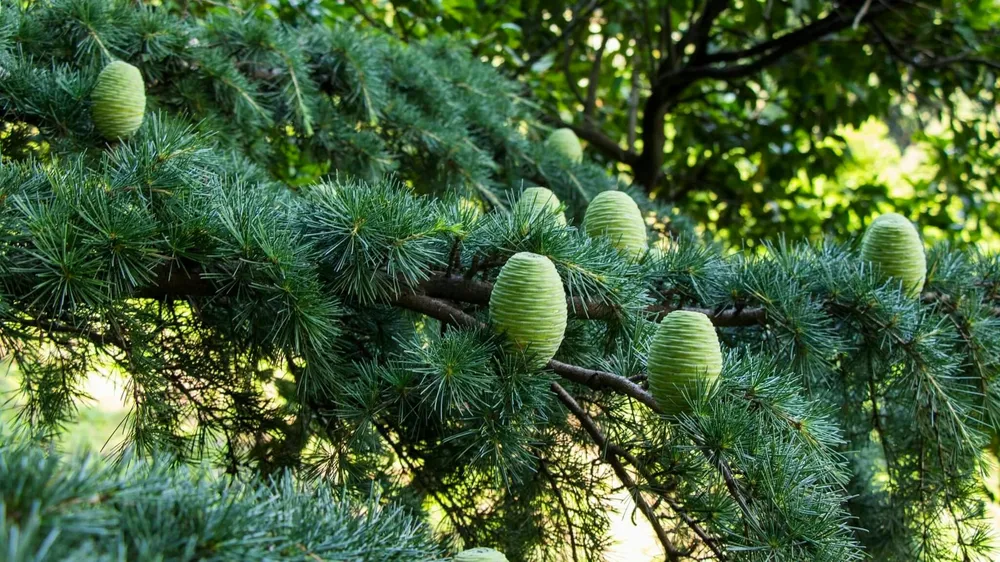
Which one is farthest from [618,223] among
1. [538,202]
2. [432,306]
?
[432,306]

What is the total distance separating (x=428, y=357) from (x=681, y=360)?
8.0 inches

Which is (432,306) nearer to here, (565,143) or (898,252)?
(898,252)

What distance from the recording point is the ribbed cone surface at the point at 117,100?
3.10 ft

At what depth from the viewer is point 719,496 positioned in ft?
Answer: 2.09

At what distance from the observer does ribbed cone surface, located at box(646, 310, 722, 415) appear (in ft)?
2.10

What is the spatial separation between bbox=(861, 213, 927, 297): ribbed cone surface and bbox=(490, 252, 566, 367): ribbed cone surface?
50cm

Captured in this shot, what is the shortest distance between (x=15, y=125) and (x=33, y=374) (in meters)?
0.38

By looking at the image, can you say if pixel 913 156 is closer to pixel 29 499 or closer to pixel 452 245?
pixel 452 245

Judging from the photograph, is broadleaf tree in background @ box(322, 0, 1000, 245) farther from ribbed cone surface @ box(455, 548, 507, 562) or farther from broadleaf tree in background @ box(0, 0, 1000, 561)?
ribbed cone surface @ box(455, 548, 507, 562)

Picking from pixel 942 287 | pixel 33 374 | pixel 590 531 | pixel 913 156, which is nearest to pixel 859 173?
pixel 913 156

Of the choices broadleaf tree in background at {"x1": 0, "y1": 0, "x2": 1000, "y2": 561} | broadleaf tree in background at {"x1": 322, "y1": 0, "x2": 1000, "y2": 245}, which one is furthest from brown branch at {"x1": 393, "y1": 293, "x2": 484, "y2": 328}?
broadleaf tree in background at {"x1": 322, "y1": 0, "x2": 1000, "y2": 245}

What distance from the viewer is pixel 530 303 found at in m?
0.66

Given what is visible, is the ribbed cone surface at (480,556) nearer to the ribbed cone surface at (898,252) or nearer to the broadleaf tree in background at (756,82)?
the ribbed cone surface at (898,252)

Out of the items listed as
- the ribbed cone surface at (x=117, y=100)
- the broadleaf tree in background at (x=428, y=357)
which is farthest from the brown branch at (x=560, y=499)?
the ribbed cone surface at (x=117, y=100)
